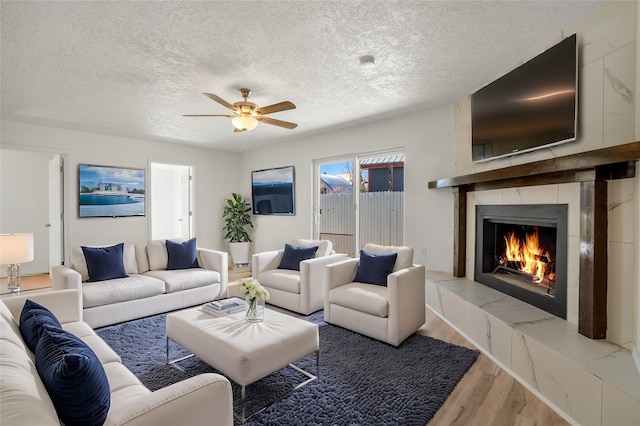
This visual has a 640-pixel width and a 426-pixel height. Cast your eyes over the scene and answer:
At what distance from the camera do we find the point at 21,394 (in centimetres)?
88

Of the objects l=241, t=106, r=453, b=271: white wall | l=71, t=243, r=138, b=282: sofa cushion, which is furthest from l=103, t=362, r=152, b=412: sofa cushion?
l=241, t=106, r=453, b=271: white wall

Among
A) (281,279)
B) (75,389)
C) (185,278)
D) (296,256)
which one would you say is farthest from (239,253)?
(75,389)

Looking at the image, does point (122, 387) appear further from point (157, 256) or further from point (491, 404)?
point (157, 256)

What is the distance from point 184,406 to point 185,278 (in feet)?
9.93

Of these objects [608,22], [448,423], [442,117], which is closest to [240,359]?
[448,423]

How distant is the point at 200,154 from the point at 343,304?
4.65 meters

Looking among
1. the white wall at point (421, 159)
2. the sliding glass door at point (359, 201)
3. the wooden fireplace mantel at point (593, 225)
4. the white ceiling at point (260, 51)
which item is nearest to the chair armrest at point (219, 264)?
the sliding glass door at point (359, 201)

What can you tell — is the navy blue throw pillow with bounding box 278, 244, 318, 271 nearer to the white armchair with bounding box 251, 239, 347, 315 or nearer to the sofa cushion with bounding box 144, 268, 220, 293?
the white armchair with bounding box 251, 239, 347, 315

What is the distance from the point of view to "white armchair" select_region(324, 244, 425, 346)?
2812 millimetres

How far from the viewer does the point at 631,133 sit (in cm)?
199

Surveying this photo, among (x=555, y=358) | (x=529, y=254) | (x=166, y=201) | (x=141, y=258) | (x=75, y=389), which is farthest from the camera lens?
(x=166, y=201)

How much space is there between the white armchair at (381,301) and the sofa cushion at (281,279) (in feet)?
1.78

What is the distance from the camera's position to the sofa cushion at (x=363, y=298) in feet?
9.42

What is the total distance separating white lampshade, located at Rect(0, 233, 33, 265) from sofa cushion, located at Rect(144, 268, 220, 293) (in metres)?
1.17
